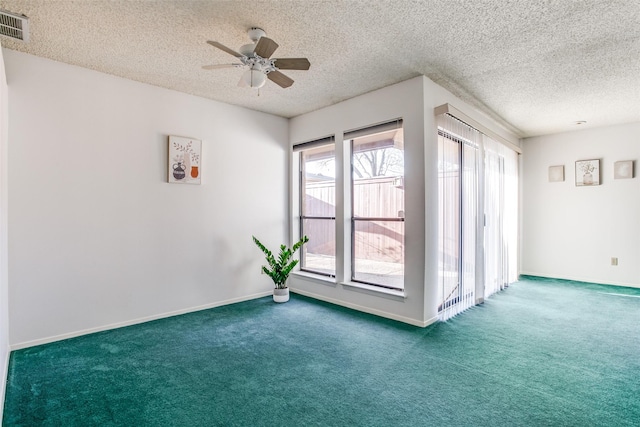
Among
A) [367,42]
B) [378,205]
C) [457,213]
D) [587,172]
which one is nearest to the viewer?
[367,42]

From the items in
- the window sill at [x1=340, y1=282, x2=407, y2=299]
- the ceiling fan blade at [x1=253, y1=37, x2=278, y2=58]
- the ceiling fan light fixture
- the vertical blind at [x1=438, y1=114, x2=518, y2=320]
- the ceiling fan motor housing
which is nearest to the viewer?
the ceiling fan blade at [x1=253, y1=37, x2=278, y2=58]

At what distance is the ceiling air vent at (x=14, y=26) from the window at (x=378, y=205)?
3.23m

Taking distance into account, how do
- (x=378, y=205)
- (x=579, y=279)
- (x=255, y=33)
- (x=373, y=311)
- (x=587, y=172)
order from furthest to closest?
(x=579, y=279)
(x=587, y=172)
(x=378, y=205)
(x=373, y=311)
(x=255, y=33)

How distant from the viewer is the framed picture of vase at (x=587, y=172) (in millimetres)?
5480

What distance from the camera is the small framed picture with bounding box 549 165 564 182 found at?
19.2ft

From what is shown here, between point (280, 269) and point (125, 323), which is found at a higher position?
point (280, 269)

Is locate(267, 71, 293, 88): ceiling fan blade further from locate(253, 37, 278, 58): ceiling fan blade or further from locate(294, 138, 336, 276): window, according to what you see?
locate(294, 138, 336, 276): window

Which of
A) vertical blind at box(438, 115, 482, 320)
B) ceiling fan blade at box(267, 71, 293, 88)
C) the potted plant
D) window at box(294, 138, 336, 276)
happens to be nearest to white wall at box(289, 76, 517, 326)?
vertical blind at box(438, 115, 482, 320)

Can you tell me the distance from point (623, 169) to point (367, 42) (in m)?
5.17

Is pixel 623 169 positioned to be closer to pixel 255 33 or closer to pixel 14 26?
pixel 255 33

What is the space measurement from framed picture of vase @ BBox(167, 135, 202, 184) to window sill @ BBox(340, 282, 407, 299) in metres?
2.37

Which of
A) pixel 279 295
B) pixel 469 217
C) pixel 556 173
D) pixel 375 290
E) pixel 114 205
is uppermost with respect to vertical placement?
pixel 556 173

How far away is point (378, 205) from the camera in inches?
163

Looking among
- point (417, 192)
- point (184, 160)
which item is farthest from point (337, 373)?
point (184, 160)
